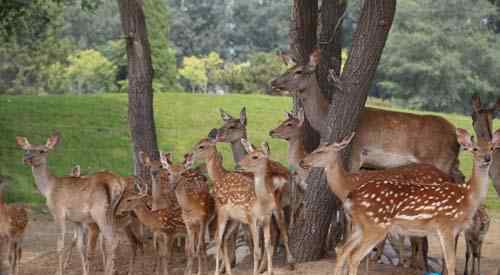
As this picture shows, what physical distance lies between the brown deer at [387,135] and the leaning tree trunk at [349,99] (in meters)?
0.70

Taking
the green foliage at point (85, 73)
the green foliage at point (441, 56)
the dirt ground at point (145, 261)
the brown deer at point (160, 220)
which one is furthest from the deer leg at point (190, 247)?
the green foliage at point (85, 73)

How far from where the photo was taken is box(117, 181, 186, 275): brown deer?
10.1 metres

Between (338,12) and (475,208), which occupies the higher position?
(338,12)

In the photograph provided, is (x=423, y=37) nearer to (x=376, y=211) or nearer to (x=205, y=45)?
(x=205, y=45)

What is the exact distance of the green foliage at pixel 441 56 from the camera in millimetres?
38812

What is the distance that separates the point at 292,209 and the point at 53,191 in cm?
271

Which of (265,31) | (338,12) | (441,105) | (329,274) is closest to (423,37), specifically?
(441,105)

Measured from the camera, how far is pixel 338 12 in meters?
11.9

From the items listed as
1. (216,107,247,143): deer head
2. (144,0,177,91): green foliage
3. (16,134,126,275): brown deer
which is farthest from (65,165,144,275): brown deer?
(144,0,177,91): green foliage

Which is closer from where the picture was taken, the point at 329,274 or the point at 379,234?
the point at 379,234

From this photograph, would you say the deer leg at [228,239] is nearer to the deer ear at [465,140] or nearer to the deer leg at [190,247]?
the deer leg at [190,247]

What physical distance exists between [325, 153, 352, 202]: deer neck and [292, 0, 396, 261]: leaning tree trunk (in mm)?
803

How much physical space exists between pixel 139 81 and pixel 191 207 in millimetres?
2959

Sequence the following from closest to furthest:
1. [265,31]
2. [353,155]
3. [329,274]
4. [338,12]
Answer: [329,274]
[353,155]
[338,12]
[265,31]
